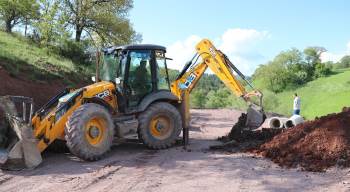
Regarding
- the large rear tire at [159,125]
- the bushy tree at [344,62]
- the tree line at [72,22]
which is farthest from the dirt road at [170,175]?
the bushy tree at [344,62]

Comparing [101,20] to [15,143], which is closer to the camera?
[15,143]

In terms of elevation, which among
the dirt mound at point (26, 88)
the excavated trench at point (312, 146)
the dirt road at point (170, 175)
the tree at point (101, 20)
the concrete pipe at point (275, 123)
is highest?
the tree at point (101, 20)

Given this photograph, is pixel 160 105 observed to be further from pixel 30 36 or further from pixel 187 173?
pixel 30 36

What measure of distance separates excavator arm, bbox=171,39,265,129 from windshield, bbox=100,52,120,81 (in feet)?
9.51

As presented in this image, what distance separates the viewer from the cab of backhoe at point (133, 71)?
1122 centimetres

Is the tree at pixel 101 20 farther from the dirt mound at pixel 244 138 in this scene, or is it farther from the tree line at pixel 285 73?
the tree line at pixel 285 73

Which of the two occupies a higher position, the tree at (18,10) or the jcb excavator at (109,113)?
the tree at (18,10)

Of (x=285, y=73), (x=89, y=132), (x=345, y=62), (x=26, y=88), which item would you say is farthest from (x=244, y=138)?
(x=345, y=62)

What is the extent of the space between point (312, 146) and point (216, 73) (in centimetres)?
572

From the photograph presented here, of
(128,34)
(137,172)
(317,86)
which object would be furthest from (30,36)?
(317,86)

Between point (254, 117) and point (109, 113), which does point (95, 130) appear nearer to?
point (109, 113)

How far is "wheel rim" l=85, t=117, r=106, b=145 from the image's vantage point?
9.91 metres

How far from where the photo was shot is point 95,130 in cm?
1003

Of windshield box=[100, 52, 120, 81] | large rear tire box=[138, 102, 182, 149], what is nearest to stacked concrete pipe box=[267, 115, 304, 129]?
large rear tire box=[138, 102, 182, 149]
